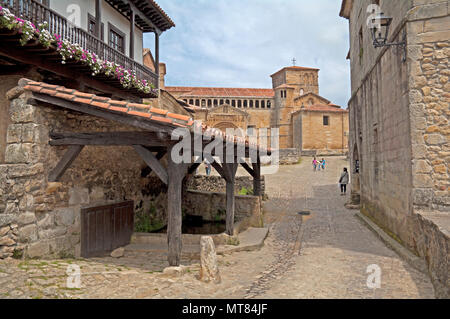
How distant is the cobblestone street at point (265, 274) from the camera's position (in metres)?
4.27

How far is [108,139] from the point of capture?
545 cm

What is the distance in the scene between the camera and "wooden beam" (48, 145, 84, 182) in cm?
556

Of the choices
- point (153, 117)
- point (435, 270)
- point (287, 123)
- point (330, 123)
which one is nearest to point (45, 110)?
point (153, 117)

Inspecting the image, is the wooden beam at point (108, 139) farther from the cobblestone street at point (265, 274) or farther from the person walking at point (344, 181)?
the person walking at point (344, 181)

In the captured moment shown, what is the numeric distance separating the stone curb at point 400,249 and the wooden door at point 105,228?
590cm

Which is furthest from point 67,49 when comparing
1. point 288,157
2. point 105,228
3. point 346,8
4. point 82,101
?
point 288,157

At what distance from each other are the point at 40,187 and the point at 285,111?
139 feet

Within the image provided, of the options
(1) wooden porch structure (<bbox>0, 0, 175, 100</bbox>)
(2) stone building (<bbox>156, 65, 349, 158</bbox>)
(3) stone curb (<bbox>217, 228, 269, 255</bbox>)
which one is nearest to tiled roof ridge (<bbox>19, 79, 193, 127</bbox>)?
(1) wooden porch structure (<bbox>0, 0, 175, 100</bbox>)

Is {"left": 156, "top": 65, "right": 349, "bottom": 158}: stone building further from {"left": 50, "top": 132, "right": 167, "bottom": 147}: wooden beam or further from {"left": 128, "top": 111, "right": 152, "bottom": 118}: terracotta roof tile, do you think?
{"left": 128, "top": 111, "right": 152, "bottom": 118}: terracotta roof tile

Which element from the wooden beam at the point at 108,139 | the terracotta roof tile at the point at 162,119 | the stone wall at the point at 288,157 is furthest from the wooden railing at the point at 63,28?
the stone wall at the point at 288,157

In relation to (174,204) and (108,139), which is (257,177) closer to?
(174,204)

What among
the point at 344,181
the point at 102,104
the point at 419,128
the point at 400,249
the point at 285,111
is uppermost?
the point at 285,111

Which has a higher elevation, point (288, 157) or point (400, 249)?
point (288, 157)
